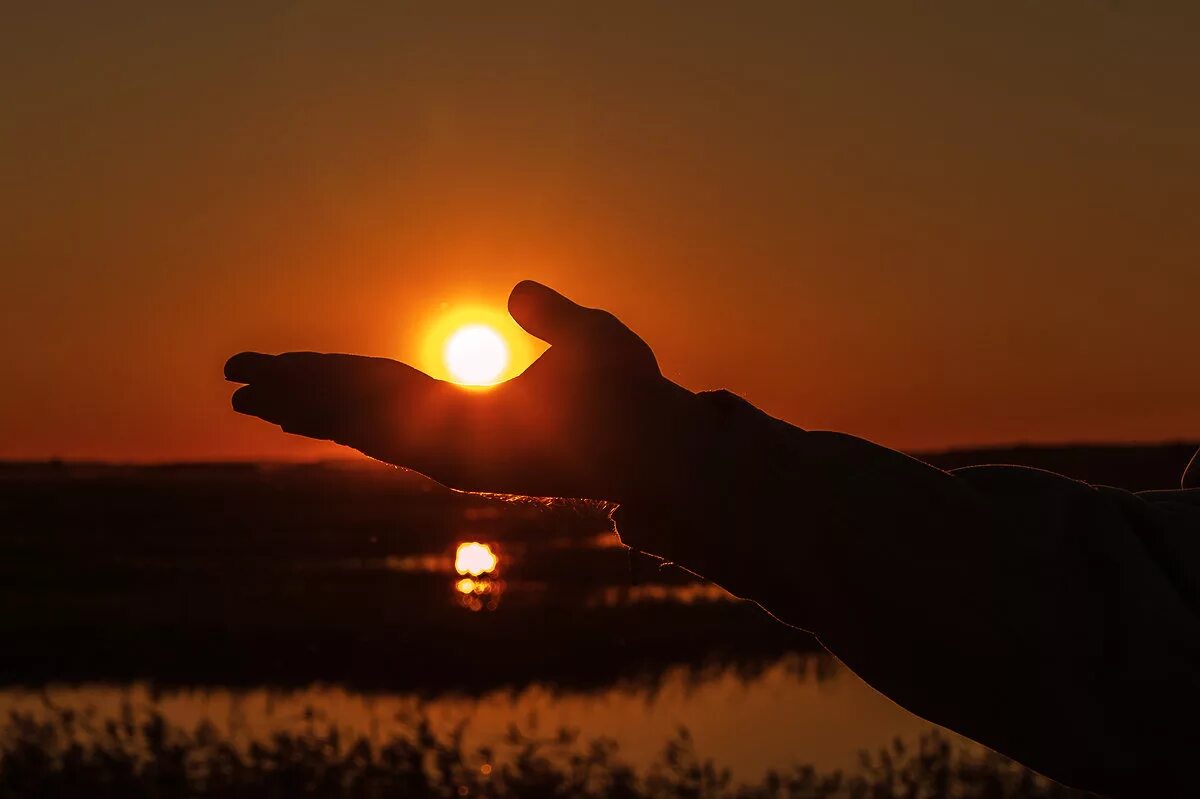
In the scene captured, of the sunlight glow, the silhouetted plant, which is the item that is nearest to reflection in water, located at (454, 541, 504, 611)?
the sunlight glow

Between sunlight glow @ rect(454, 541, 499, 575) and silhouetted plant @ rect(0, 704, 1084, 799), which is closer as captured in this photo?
silhouetted plant @ rect(0, 704, 1084, 799)

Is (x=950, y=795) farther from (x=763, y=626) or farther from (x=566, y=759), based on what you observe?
(x=763, y=626)

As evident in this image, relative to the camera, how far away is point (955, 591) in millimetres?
1183

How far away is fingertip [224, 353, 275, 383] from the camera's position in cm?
127

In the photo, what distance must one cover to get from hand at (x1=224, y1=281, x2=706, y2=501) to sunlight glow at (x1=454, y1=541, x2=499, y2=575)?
109 feet

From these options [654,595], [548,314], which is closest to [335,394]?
[548,314]

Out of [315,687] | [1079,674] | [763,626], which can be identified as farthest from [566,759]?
[763,626]

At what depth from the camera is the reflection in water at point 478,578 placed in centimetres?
3078

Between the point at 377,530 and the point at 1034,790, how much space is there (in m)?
50.4

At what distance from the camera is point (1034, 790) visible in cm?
1147

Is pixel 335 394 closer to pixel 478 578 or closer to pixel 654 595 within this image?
pixel 654 595

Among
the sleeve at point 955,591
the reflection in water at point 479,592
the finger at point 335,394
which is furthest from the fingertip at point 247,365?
the reflection in water at point 479,592

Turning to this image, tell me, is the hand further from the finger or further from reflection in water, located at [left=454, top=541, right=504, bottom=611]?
reflection in water, located at [left=454, top=541, right=504, bottom=611]

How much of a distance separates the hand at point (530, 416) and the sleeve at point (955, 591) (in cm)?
4
